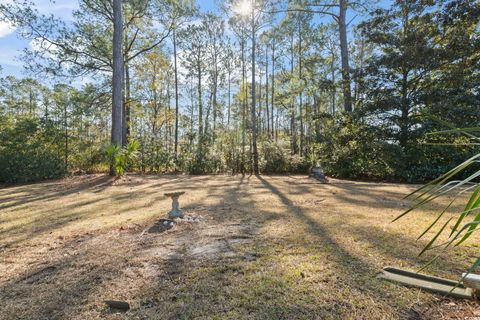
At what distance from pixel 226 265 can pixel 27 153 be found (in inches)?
386

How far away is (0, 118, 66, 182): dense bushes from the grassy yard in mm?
6337

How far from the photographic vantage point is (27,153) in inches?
343

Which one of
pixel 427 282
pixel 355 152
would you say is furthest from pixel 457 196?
pixel 355 152

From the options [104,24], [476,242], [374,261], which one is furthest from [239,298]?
[104,24]

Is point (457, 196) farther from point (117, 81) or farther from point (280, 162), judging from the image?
point (280, 162)

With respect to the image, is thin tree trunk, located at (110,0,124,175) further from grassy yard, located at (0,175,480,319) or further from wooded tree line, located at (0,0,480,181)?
grassy yard, located at (0,175,480,319)

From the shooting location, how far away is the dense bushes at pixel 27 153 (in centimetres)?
844

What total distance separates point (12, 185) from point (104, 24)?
22.7 feet

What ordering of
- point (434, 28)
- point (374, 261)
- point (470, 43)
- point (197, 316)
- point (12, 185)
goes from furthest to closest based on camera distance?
1. point (12, 185)
2. point (434, 28)
3. point (470, 43)
4. point (374, 261)
5. point (197, 316)

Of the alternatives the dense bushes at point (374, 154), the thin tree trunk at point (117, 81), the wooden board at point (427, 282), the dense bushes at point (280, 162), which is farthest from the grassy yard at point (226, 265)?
the dense bushes at point (280, 162)

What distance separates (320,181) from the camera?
677cm

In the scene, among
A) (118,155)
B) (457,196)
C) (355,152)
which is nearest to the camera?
(457,196)

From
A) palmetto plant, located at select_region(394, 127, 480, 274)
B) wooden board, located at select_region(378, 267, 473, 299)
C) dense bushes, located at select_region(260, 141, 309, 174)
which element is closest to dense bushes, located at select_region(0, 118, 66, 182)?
dense bushes, located at select_region(260, 141, 309, 174)

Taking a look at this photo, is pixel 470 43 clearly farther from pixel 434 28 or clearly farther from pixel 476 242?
pixel 476 242
